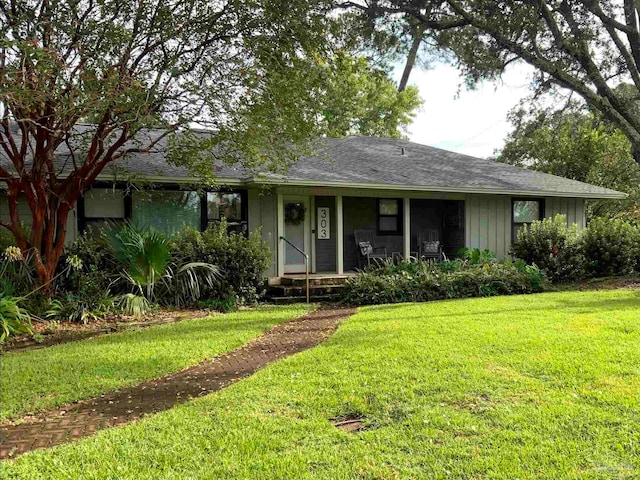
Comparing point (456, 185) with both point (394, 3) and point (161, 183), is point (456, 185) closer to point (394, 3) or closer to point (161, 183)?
point (394, 3)

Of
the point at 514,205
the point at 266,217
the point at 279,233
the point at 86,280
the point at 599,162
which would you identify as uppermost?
the point at 599,162

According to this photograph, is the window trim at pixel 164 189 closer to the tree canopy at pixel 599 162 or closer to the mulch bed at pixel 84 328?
the mulch bed at pixel 84 328

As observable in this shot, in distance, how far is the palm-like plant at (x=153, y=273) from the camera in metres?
8.98

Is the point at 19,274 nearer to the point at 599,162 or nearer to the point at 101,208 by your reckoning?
Result: the point at 101,208

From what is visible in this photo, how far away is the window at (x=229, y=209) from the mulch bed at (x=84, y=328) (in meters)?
2.94

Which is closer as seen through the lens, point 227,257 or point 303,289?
point 227,257

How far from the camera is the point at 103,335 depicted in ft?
24.3

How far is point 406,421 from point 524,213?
12.7 meters

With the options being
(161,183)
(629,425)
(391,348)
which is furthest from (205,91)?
(629,425)

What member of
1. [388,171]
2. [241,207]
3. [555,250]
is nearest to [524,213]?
[555,250]

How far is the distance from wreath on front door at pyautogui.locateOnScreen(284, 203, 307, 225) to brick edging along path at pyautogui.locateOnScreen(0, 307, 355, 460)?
6147mm

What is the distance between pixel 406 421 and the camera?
150 inches

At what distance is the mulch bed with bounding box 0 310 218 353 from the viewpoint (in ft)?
22.8

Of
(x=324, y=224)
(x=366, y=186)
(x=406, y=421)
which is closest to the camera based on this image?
(x=406, y=421)
